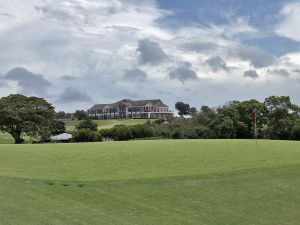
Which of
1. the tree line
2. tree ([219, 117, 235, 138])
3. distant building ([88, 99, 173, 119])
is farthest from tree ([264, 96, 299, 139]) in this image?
distant building ([88, 99, 173, 119])

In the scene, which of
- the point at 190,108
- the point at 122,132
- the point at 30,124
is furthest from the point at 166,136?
the point at 190,108

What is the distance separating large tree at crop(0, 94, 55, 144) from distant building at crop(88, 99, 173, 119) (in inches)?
3808

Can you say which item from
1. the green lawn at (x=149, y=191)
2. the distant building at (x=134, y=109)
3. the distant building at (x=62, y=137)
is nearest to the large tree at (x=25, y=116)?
the distant building at (x=62, y=137)

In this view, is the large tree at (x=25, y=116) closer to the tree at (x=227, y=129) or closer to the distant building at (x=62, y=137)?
the distant building at (x=62, y=137)

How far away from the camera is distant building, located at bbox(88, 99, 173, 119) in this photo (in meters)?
182

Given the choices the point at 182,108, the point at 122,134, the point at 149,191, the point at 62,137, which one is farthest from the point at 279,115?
the point at 182,108

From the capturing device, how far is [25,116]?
256 ft

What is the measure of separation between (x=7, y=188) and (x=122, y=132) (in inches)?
2802

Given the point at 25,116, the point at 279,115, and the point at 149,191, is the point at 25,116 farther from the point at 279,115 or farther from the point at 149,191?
the point at 149,191

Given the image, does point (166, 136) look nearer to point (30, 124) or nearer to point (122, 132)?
point (122, 132)

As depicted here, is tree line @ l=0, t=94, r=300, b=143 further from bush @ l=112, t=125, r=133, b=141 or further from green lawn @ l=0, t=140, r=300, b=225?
green lawn @ l=0, t=140, r=300, b=225

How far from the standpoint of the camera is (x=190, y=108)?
180875 millimetres

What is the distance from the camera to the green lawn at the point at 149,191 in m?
12.7

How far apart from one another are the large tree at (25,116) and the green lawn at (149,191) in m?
53.3
